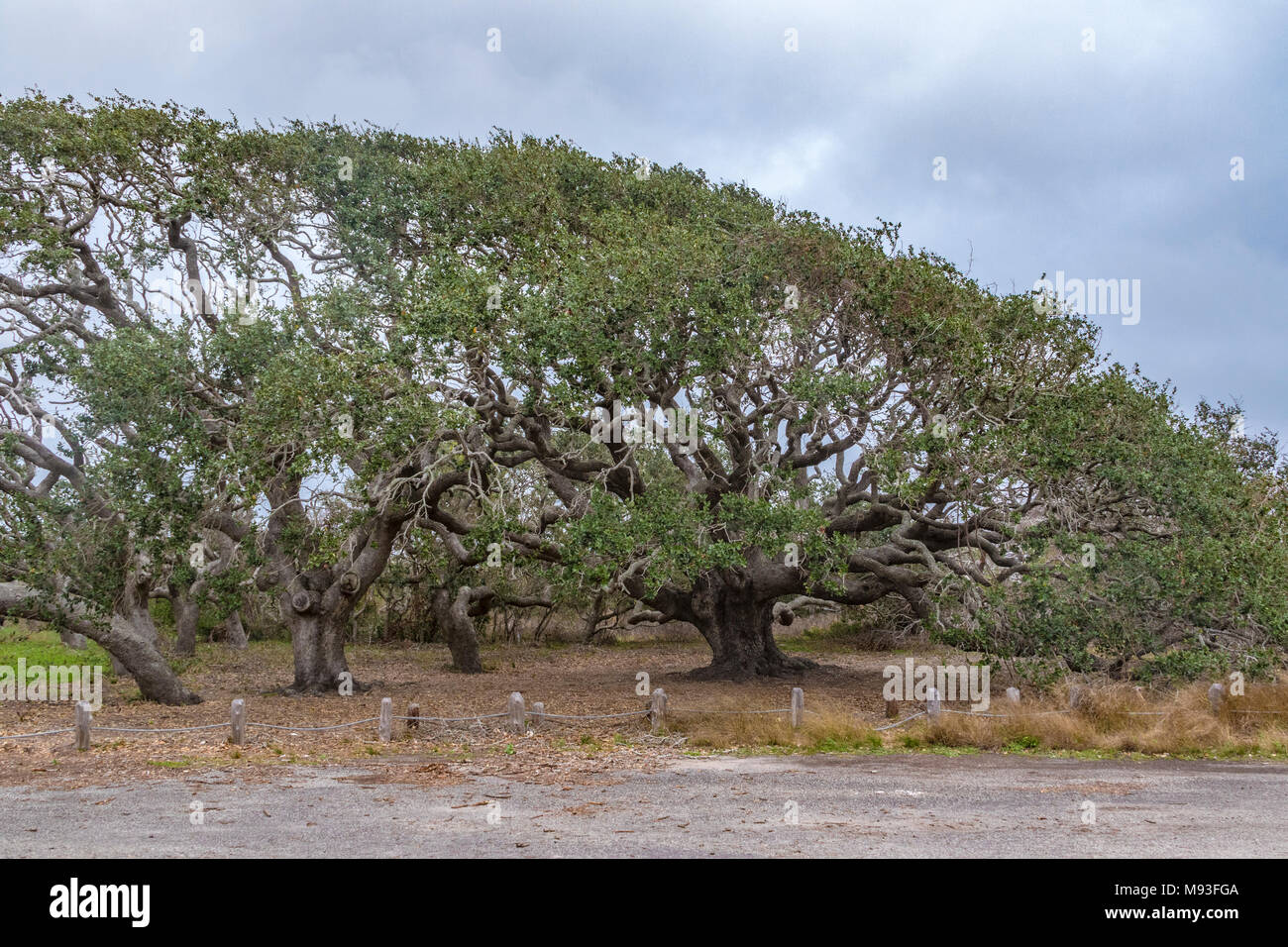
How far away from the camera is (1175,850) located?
8250 mm

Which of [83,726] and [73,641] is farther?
[73,641]

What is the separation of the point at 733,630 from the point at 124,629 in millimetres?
13009

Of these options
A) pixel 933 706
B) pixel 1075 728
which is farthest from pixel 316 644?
pixel 1075 728

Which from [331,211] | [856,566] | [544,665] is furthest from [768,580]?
[331,211]

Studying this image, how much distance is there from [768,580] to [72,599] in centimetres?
1354

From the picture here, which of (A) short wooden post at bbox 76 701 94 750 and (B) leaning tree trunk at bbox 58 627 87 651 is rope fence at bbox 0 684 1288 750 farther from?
(B) leaning tree trunk at bbox 58 627 87 651

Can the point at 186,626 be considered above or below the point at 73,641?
above

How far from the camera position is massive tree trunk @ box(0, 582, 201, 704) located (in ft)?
58.9

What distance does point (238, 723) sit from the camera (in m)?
14.6

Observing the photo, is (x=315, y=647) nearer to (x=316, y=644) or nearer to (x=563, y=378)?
(x=316, y=644)

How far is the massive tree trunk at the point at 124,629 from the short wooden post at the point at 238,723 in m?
5.14

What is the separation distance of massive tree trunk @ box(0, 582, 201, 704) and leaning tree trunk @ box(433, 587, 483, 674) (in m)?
7.78

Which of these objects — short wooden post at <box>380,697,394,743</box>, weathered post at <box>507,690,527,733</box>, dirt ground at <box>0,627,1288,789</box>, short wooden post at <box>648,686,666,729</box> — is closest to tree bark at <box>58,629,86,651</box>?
dirt ground at <box>0,627,1288,789</box>

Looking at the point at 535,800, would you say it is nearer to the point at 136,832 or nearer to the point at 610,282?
the point at 136,832
